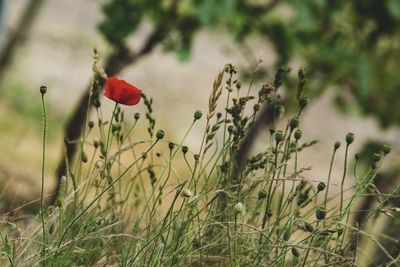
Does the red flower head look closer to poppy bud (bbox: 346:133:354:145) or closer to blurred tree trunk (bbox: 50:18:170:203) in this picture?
poppy bud (bbox: 346:133:354:145)

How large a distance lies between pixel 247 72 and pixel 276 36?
1.48m

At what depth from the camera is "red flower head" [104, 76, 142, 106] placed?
220cm

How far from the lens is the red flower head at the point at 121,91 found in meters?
2.20

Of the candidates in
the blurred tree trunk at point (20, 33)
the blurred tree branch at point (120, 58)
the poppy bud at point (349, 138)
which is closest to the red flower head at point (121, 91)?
the poppy bud at point (349, 138)

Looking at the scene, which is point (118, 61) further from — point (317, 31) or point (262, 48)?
point (262, 48)

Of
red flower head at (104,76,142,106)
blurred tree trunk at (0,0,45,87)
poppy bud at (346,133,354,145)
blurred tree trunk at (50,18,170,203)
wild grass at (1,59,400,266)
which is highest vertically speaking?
blurred tree trunk at (0,0,45,87)

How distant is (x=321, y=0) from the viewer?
459 cm

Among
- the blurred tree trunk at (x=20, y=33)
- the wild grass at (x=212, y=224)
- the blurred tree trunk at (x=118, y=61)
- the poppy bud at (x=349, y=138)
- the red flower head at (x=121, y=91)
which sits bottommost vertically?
the wild grass at (x=212, y=224)

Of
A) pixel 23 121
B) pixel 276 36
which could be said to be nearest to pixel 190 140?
pixel 23 121

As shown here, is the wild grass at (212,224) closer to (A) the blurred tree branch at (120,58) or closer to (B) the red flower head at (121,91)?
(B) the red flower head at (121,91)

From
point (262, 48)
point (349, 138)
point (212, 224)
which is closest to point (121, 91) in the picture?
point (212, 224)

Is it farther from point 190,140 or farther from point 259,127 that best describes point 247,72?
point 190,140

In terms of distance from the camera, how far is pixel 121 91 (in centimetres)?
221

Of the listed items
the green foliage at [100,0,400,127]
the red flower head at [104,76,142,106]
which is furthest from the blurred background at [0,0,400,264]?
the red flower head at [104,76,142,106]
